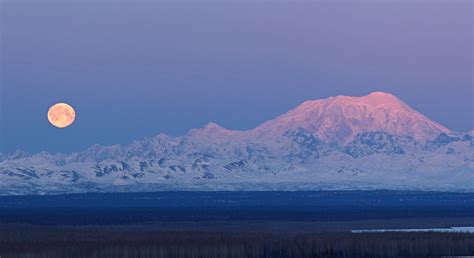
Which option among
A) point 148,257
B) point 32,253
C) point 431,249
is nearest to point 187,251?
point 148,257

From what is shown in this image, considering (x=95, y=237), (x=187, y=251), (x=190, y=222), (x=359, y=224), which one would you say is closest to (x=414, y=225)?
(x=359, y=224)

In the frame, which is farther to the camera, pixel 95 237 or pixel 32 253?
pixel 95 237

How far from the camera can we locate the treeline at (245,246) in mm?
80188

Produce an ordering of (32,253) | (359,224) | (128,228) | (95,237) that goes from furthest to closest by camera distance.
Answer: (359,224), (128,228), (95,237), (32,253)

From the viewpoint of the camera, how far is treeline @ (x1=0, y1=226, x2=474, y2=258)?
8019 cm

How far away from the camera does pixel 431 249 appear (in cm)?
8619

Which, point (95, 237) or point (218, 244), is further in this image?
point (95, 237)

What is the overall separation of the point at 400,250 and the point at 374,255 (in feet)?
5.85

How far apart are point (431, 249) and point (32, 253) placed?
2492cm

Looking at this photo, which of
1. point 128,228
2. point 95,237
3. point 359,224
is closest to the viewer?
point 95,237

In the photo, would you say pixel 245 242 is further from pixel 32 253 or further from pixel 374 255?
pixel 32 253

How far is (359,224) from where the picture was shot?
433 ft

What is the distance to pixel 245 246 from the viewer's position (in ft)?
275

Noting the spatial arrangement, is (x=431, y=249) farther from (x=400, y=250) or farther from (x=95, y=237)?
(x=95, y=237)
